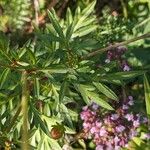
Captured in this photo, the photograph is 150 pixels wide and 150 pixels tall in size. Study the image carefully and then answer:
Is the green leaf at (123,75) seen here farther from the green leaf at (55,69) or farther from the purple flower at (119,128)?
the purple flower at (119,128)

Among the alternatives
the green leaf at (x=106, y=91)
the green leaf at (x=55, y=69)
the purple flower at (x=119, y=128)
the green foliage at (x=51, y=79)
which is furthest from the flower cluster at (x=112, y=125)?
the green leaf at (x=55, y=69)

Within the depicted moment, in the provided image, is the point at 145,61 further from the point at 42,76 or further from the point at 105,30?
the point at 42,76

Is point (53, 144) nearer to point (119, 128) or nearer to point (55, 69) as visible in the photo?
point (119, 128)

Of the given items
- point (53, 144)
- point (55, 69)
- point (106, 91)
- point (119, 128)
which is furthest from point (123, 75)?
point (119, 128)

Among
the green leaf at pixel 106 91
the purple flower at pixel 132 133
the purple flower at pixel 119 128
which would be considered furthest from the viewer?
the purple flower at pixel 132 133

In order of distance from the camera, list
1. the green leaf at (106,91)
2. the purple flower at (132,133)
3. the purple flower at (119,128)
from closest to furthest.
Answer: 1. the green leaf at (106,91)
2. the purple flower at (119,128)
3. the purple flower at (132,133)

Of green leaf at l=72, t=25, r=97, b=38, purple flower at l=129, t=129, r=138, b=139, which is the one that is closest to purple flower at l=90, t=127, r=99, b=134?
purple flower at l=129, t=129, r=138, b=139

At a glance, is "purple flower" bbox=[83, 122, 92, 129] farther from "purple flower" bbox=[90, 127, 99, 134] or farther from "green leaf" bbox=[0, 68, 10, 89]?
"green leaf" bbox=[0, 68, 10, 89]

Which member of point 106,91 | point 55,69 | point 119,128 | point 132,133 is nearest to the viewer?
point 55,69

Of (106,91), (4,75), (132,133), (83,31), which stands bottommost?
(132,133)
